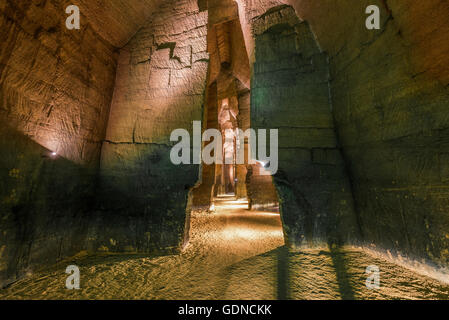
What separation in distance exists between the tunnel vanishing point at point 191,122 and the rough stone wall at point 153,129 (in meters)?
0.02

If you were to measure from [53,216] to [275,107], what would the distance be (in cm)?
363

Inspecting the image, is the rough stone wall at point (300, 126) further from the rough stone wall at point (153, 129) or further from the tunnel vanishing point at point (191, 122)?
the rough stone wall at point (153, 129)

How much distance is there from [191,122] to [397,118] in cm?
270

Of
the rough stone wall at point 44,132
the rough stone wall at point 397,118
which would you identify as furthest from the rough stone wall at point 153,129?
the rough stone wall at point 397,118

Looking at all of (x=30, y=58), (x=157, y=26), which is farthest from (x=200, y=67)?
(x=30, y=58)

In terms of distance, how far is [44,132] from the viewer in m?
2.06

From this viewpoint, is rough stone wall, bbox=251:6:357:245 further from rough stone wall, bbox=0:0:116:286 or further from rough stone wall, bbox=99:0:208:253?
rough stone wall, bbox=0:0:116:286

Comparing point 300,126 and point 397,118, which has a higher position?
point 300,126

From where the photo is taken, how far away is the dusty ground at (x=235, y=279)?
1531 millimetres

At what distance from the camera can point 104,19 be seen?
2758 mm

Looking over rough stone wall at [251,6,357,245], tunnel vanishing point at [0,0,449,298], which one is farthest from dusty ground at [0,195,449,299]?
rough stone wall at [251,6,357,245]

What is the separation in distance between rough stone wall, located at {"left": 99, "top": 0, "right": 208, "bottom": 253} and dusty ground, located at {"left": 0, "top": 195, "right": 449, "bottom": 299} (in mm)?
433

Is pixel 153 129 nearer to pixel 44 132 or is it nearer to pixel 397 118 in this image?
pixel 44 132

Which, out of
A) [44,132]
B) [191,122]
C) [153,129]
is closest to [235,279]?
[191,122]
